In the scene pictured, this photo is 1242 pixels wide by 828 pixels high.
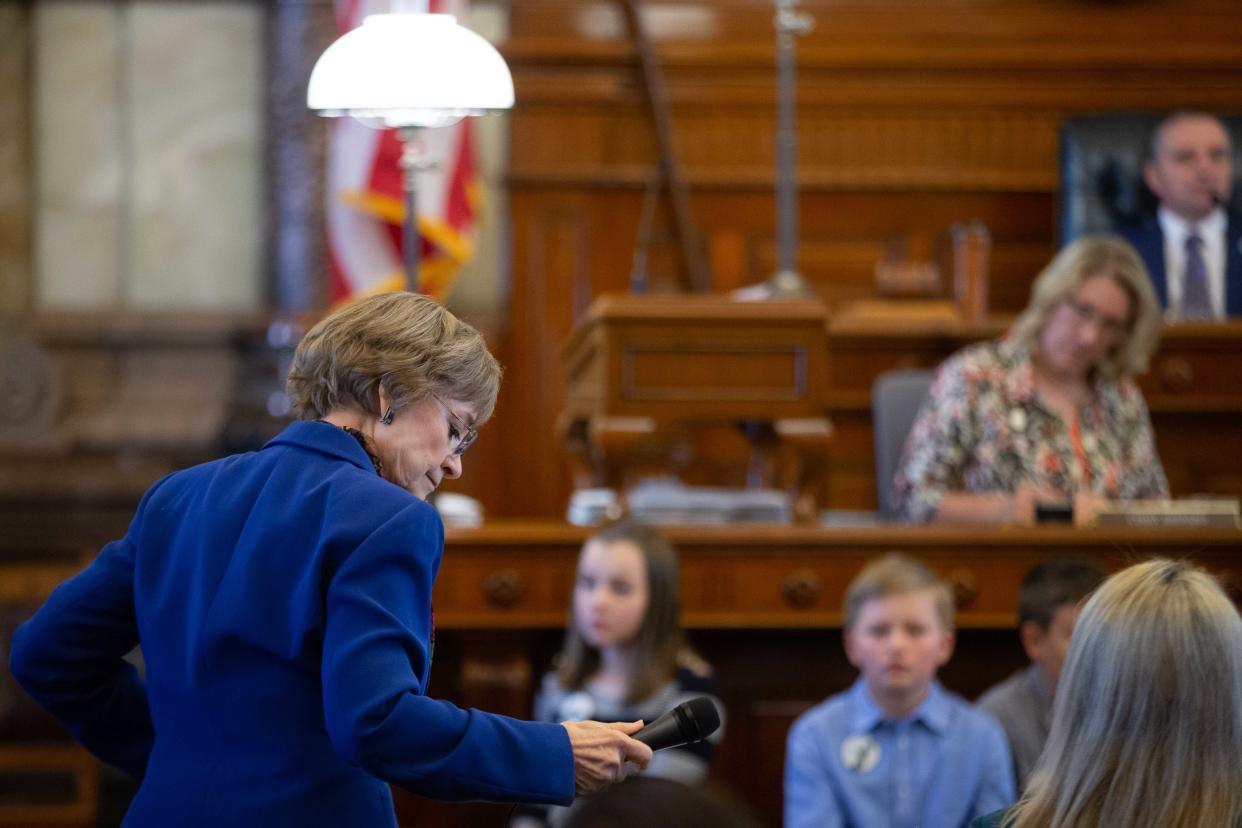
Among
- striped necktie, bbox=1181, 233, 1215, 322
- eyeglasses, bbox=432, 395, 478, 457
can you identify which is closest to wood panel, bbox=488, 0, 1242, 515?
striped necktie, bbox=1181, 233, 1215, 322

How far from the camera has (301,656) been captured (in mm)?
1744

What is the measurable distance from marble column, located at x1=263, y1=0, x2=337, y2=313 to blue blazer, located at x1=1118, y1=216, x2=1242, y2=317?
2966mm

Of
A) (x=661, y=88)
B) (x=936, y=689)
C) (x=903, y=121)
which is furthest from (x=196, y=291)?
(x=936, y=689)

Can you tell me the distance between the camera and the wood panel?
6496 millimetres

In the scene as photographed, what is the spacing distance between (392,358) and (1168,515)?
262cm

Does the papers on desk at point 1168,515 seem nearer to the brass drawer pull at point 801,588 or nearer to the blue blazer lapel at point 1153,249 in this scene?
the brass drawer pull at point 801,588

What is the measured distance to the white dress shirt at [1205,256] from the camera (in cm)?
585

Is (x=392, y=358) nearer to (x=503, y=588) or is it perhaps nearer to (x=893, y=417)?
(x=503, y=588)

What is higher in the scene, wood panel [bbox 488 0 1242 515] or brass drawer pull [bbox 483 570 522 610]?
wood panel [bbox 488 0 1242 515]

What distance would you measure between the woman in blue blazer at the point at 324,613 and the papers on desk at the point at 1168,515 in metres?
2.36

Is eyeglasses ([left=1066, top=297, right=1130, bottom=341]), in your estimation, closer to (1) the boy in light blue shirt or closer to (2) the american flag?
(1) the boy in light blue shirt

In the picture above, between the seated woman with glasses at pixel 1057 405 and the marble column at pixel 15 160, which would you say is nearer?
the seated woman with glasses at pixel 1057 405

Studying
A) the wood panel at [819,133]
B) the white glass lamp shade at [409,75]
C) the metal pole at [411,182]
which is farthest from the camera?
the wood panel at [819,133]

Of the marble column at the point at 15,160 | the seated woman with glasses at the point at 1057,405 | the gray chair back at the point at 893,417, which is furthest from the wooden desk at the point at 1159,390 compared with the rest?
the marble column at the point at 15,160
